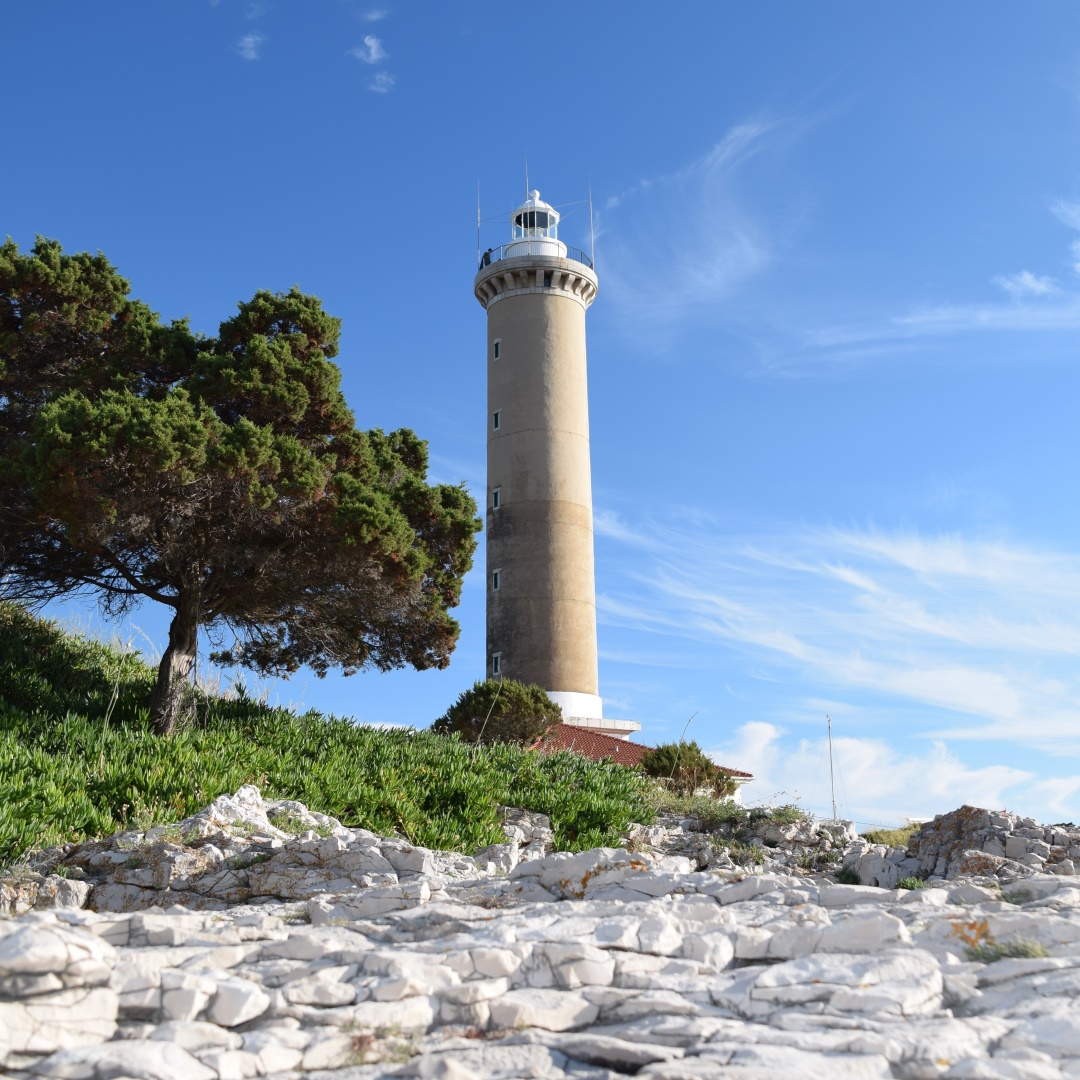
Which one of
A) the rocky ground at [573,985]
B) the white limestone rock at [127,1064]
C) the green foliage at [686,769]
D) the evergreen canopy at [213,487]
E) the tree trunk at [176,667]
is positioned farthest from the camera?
the green foliage at [686,769]

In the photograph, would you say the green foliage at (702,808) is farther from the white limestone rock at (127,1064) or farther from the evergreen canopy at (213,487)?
the white limestone rock at (127,1064)

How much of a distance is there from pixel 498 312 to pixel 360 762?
23.9 metres

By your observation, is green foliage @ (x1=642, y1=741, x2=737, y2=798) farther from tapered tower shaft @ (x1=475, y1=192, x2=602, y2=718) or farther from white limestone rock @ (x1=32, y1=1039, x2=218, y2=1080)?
white limestone rock @ (x1=32, y1=1039, x2=218, y2=1080)

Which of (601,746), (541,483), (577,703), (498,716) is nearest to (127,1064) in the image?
(498,716)

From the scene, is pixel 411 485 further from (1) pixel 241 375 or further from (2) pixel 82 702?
(2) pixel 82 702

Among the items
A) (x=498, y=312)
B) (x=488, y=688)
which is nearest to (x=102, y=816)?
(x=488, y=688)

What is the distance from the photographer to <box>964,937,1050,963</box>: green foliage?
4.30m

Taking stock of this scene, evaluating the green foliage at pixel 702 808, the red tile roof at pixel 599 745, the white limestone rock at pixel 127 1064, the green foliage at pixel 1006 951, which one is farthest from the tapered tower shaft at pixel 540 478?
the white limestone rock at pixel 127 1064

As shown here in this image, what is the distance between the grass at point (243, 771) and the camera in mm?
9750

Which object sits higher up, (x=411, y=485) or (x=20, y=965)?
(x=411, y=485)

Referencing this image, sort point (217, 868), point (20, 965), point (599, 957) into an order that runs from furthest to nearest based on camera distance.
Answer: point (217, 868) < point (599, 957) < point (20, 965)

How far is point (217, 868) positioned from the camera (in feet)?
26.3

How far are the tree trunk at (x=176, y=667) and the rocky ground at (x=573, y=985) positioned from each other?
8.56m

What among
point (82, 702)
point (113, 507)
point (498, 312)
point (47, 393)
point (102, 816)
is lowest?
point (102, 816)
